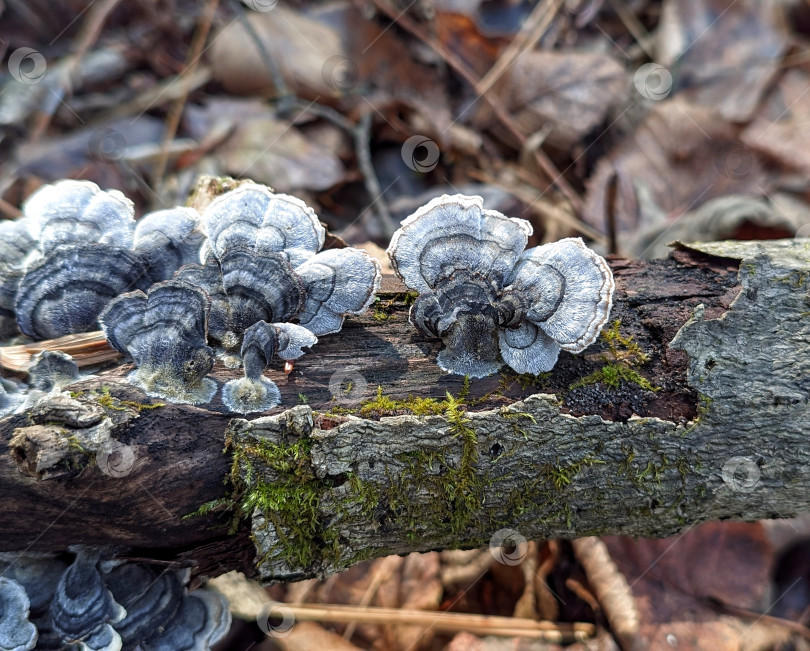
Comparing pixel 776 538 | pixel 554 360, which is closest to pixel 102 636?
pixel 554 360

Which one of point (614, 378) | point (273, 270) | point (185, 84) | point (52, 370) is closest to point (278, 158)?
point (185, 84)

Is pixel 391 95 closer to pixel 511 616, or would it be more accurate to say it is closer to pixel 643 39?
pixel 643 39

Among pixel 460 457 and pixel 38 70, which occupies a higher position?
pixel 38 70

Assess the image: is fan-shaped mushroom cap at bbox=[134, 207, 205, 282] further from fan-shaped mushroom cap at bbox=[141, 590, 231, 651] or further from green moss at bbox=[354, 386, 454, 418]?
fan-shaped mushroom cap at bbox=[141, 590, 231, 651]

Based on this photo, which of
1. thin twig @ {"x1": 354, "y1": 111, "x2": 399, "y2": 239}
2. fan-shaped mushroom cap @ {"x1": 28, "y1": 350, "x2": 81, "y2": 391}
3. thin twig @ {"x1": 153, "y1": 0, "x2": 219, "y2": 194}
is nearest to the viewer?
fan-shaped mushroom cap @ {"x1": 28, "y1": 350, "x2": 81, "y2": 391}

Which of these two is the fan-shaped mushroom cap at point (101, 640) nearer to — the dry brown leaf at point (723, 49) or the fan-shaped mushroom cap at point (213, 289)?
the fan-shaped mushroom cap at point (213, 289)

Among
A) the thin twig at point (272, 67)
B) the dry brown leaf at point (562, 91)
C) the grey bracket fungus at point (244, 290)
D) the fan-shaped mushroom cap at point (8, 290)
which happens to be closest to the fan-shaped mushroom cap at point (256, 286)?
the grey bracket fungus at point (244, 290)

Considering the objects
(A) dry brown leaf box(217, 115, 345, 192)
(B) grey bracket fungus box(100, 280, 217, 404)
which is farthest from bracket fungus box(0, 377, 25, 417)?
(A) dry brown leaf box(217, 115, 345, 192)
